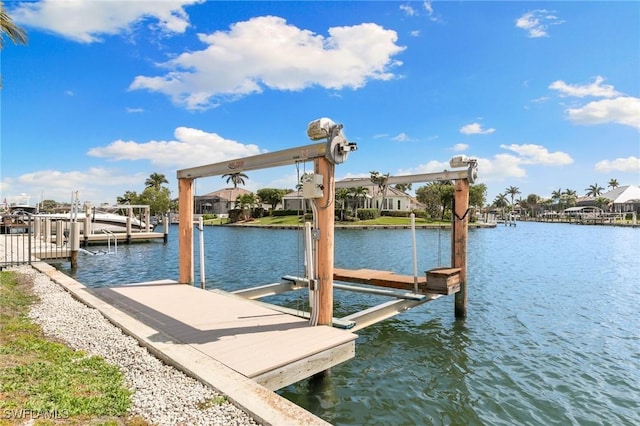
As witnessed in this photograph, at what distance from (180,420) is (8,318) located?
4720 millimetres

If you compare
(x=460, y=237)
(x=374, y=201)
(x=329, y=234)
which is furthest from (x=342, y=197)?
(x=329, y=234)

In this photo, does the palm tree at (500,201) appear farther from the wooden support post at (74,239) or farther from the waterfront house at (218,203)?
the wooden support post at (74,239)

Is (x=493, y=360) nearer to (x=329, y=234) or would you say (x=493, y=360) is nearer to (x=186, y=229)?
(x=329, y=234)

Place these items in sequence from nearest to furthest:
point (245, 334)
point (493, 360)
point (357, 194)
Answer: point (245, 334)
point (493, 360)
point (357, 194)

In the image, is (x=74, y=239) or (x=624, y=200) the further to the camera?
(x=624, y=200)

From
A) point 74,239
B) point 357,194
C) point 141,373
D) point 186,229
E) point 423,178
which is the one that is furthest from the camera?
point 357,194

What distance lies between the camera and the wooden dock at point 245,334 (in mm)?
4242

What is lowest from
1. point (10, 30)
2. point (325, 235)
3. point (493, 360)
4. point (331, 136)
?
point (493, 360)

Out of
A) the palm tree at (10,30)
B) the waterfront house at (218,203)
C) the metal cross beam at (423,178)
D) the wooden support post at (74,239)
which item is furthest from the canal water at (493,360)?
the waterfront house at (218,203)

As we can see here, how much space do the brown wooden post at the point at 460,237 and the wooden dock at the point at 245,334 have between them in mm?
4825

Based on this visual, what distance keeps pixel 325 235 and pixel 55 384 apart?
3.52 metres

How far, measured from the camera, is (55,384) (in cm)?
363

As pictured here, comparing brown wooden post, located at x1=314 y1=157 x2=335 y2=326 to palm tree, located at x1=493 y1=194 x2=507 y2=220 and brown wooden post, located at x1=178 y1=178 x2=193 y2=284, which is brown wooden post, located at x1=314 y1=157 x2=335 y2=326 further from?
palm tree, located at x1=493 y1=194 x2=507 y2=220

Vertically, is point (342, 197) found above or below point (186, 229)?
above
